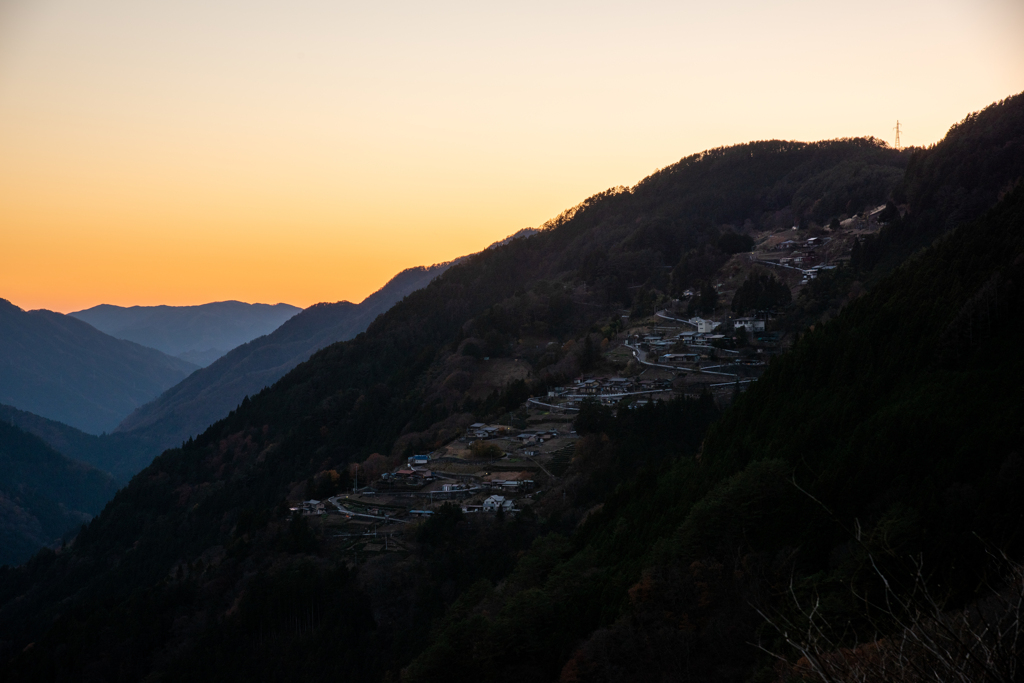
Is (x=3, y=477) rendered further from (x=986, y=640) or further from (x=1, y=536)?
(x=986, y=640)

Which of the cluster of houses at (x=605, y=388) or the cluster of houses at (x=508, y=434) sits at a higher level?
the cluster of houses at (x=605, y=388)

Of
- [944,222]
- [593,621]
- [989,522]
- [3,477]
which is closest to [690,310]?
[944,222]

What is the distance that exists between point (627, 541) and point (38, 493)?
443 feet

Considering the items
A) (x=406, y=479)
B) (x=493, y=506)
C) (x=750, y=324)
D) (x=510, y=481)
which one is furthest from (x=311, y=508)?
(x=750, y=324)

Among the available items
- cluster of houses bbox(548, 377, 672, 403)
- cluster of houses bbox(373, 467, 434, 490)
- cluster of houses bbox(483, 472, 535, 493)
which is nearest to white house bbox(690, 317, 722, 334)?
cluster of houses bbox(548, 377, 672, 403)

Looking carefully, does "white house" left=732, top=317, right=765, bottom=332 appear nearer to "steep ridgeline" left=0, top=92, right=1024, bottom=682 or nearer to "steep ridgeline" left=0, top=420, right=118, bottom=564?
"steep ridgeline" left=0, top=92, right=1024, bottom=682

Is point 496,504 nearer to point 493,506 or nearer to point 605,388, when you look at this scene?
point 493,506

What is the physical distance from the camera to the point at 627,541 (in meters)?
27.8

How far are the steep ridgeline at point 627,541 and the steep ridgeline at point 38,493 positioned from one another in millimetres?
47345

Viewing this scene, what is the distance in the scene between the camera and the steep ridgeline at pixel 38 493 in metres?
117

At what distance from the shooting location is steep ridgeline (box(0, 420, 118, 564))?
117 metres

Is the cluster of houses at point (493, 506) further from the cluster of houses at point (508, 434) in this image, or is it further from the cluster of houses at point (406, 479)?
the cluster of houses at point (508, 434)

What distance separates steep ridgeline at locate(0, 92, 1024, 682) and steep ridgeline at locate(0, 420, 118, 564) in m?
47.3

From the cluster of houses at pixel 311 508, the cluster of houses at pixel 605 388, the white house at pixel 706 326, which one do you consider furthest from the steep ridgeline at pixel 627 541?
the white house at pixel 706 326
